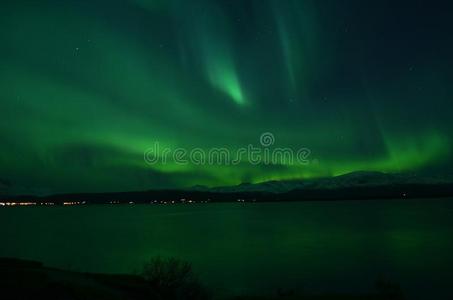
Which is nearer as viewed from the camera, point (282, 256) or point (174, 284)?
point (174, 284)

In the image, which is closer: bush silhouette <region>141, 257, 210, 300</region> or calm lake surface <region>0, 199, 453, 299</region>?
bush silhouette <region>141, 257, 210, 300</region>

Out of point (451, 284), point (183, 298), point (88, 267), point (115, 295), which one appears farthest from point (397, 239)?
point (115, 295)

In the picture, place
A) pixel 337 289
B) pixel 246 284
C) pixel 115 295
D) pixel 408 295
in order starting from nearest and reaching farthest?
pixel 115 295 < pixel 408 295 < pixel 337 289 < pixel 246 284

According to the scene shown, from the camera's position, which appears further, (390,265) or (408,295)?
(390,265)

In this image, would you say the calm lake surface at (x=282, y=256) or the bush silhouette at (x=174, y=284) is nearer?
the bush silhouette at (x=174, y=284)

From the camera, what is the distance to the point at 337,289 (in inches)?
1224

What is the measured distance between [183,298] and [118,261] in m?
32.8

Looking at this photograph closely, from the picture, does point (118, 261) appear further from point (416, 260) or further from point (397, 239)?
point (397, 239)

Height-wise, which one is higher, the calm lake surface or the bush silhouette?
the bush silhouette

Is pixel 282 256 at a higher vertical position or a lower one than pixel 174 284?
lower

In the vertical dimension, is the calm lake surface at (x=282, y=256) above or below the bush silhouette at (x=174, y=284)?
below

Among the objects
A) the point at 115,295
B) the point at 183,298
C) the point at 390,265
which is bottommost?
the point at 390,265

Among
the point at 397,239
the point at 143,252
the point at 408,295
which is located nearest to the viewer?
the point at 408,295

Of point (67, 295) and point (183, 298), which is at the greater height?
point (67, 295)
